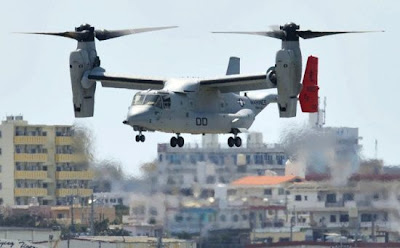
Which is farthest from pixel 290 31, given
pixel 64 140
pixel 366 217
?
pixel 64 140

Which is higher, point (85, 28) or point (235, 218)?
point (85, 28)

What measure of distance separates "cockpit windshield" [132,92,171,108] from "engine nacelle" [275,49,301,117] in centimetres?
498

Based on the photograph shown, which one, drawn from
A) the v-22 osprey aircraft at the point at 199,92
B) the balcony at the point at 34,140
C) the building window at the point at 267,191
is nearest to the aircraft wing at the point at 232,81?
the v-22 osprey aircraft at the point at 199,92

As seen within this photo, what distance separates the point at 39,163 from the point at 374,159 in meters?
31.6

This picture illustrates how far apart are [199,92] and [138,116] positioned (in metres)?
4.28

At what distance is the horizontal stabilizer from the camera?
120 m

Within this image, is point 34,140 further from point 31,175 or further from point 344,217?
point 344,217

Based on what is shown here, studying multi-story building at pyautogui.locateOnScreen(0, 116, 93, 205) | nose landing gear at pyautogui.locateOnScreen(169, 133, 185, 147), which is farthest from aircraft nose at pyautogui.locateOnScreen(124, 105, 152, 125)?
multi-story building at pyautogui.locateOnScreen(0, 116, 93, 205)

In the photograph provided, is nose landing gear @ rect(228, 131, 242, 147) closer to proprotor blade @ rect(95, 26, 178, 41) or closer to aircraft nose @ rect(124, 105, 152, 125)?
aircraft nose @ rect(124, 105, 152, 125)

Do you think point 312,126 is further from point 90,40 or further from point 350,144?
point 90,40

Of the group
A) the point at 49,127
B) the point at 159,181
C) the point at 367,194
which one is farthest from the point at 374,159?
the point at 49,127

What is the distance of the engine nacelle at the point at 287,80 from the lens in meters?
117

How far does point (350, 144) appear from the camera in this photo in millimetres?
135125

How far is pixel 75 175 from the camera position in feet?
471
